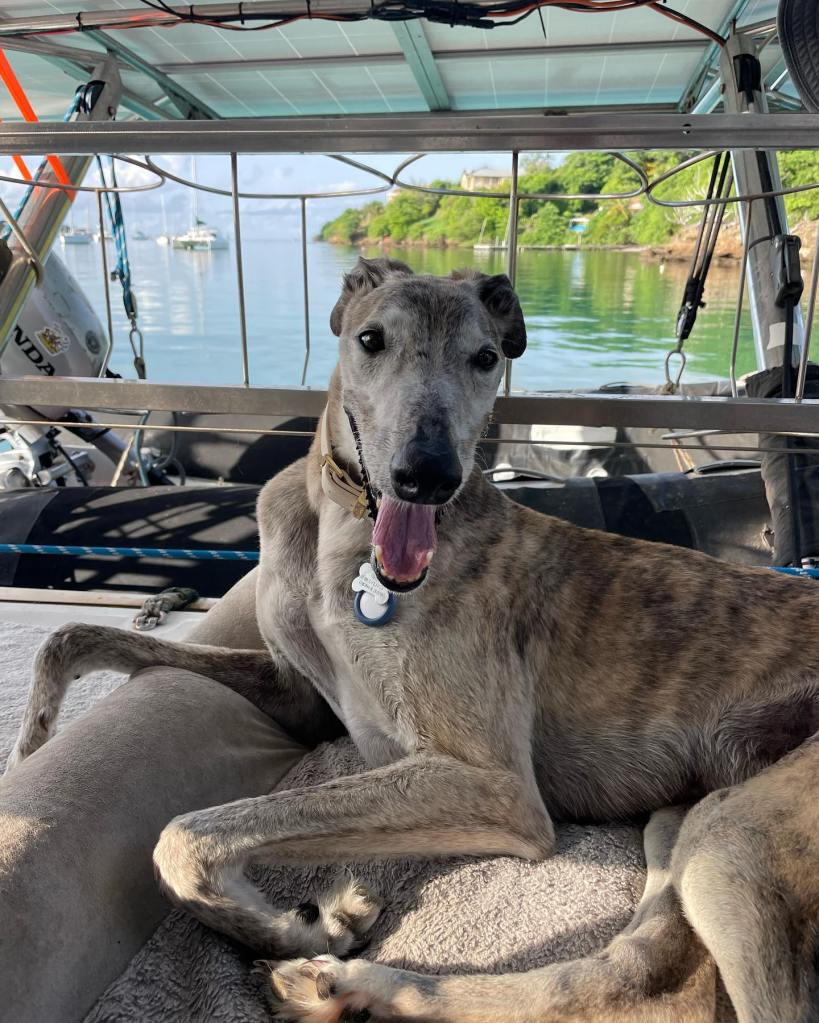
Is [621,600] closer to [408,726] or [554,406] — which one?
[408,726]

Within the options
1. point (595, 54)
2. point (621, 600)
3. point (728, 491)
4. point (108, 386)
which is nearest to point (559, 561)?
point (621, 600)

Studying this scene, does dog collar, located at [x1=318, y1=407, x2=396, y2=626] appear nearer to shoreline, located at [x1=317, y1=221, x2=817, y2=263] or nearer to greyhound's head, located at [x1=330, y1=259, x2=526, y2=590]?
greyhound's head, located at [x1=330, y1=259, x2=526, y2=590]

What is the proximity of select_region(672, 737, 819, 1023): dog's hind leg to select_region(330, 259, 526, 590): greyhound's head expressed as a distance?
64cm

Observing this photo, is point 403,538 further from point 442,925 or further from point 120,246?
point 120,246

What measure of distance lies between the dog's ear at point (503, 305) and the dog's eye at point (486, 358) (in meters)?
0.23

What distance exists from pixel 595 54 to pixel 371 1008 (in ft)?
15.9

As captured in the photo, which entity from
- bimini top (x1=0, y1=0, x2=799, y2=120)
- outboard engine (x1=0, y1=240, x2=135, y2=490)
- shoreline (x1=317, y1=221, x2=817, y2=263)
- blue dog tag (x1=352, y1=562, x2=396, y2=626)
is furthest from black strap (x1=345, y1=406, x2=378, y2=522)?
shoreline (x1=317, y1=221, x2=817, y2=263)

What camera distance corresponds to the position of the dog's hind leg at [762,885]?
3.57 feet

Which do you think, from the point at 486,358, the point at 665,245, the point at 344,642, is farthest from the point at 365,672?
the point at 665,245

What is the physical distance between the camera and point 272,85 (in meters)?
5.25

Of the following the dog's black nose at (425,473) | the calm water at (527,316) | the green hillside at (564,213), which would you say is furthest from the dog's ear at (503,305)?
the calm water at (527,316)

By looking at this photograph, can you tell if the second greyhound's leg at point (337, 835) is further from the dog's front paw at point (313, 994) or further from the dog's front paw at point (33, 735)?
the dog's front paw at point (33, 735)

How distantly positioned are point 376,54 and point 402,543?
13.6 ft

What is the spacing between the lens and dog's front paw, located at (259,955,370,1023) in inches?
43.2
